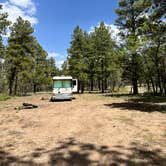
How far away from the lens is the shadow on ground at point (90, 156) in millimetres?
6215

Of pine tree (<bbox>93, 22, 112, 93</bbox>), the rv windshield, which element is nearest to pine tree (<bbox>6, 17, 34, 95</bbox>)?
pine tree (<bbox>93, 22, 112, 93</bbox>)

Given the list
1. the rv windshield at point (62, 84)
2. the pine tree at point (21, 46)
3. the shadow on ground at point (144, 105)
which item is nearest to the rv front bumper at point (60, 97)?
the rv windshield at point (62, 84)

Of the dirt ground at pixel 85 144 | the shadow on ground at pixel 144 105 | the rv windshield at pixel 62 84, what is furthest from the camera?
the rv windshield at pixel 62 84

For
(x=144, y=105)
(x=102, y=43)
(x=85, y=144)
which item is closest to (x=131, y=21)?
(x=102, y=43)

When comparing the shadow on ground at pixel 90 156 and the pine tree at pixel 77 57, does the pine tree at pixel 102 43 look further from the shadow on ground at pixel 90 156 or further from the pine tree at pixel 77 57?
the shadow on ground at pixel 90 156

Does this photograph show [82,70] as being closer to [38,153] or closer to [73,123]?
[73,123]

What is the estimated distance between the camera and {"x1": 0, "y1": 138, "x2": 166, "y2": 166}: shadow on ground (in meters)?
6.21

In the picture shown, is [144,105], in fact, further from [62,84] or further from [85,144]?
[85,144]

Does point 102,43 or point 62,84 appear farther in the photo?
point 102,43

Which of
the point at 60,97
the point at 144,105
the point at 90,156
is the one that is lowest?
the point at 90,156

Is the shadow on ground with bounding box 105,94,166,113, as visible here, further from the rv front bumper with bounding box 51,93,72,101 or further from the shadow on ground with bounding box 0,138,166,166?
the shadow on ground with bounding box 0,138,166,166

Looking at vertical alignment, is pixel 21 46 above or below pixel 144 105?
above

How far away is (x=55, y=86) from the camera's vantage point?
27.4m

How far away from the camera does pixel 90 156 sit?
6699 mm
